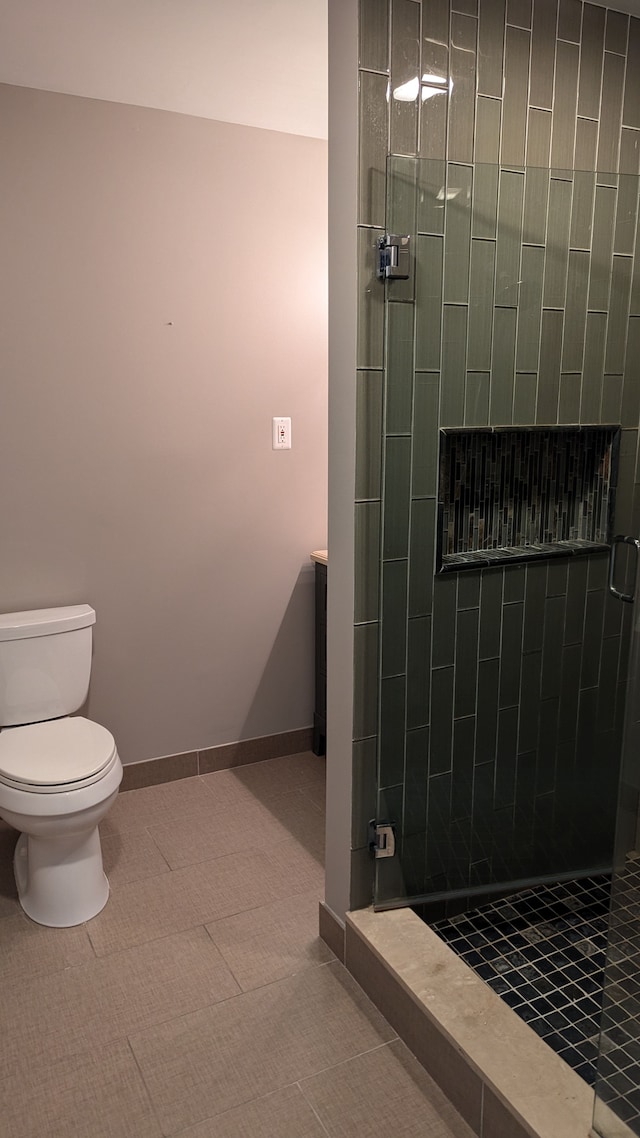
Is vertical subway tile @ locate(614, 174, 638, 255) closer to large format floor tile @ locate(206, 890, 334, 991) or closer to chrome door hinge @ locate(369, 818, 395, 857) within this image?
chrome door hinge @ locate(369, 818, 395, 857)

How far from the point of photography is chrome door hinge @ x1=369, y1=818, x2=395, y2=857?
2045 millimetres

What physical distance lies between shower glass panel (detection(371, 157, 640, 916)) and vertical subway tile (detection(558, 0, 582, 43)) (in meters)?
0.33

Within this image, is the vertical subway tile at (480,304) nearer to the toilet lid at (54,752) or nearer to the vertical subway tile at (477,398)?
the vertical subway tile at (477,398)

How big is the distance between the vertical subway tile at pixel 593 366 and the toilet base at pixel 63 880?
1.75 metres

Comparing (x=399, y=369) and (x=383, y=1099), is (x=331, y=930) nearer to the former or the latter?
(x=383, y=1099)

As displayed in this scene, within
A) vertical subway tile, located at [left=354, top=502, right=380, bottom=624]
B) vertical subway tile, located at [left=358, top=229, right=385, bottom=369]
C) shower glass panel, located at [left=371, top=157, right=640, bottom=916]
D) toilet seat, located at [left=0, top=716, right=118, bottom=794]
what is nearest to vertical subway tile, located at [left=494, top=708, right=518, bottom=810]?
shower glass panel, located at [left=371, top=157, right=640, bottom=916]

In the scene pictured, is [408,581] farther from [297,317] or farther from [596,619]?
[297,317]

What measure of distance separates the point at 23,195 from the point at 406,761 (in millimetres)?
2066

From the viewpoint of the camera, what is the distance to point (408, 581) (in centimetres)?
196

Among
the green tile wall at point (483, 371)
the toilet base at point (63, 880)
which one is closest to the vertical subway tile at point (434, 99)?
the green tile wall at point (483, 371)

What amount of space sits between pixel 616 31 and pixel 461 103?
0.51 m

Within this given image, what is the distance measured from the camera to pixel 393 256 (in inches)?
70.8

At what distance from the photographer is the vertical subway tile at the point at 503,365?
6.30 ft

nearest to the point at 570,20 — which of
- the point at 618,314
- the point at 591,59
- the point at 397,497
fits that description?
the point at 591,59
